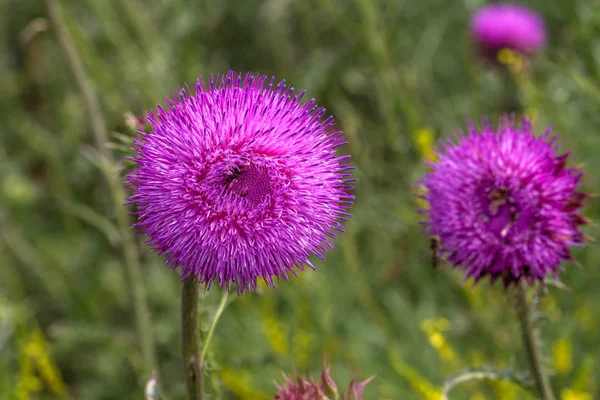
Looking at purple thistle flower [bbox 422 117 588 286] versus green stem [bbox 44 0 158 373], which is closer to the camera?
purple thistle flower [bbox 422 117 588 286]

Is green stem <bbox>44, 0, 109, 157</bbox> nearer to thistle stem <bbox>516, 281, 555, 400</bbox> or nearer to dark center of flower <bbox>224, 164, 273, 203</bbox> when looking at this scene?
dark center of flower <bbox>224, 164, 273, 203</bbox>

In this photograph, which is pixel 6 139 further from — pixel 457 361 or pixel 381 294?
pixel 457 361

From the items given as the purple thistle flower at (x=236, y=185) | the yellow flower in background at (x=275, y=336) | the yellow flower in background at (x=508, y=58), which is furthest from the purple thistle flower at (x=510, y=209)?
the yellow flower in background at (x=508, y=58)

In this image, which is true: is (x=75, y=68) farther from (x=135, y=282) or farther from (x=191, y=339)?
(x=191, y=339)

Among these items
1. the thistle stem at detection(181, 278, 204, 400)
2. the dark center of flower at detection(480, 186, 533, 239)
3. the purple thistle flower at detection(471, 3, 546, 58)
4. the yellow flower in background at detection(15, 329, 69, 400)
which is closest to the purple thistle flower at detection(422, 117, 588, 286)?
the dark center of flower at detection(480, 186, 533, 239)

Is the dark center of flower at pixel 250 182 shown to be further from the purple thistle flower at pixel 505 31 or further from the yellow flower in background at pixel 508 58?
the purple thistle flower at pixel 505 31

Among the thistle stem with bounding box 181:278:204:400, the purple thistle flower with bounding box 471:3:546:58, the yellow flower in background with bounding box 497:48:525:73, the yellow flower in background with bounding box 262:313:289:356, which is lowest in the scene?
the yellow flower in background with bounding box 262:313:289:356

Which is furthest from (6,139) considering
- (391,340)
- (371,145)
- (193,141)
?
(193,141)
